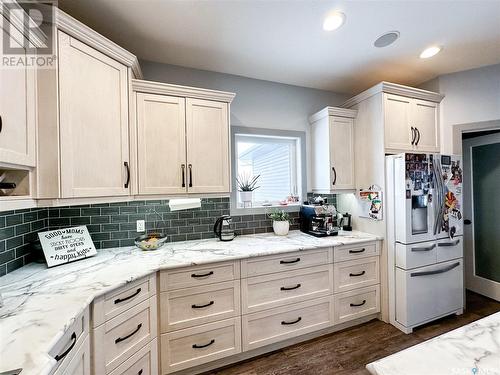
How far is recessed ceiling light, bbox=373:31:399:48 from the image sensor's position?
1.94 meters

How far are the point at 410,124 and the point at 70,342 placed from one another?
10.8 ft

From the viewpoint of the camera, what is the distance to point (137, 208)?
2152mm

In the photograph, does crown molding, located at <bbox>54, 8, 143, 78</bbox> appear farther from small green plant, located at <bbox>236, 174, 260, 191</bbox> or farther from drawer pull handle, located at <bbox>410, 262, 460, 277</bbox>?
drawer pull handle, located at <bbox>410, 262, 460, 277</bbox>

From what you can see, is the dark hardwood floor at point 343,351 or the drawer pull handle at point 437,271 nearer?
the dark hardwood floor at point 343,351

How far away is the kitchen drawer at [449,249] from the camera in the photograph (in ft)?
7.76

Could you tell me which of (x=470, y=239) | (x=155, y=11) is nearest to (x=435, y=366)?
(x=155, y=11)

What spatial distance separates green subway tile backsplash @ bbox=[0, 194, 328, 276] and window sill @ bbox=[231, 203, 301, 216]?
5 cm

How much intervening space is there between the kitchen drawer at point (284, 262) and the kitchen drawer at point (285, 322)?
0.35 metres

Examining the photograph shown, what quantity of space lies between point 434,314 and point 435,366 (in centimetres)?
227

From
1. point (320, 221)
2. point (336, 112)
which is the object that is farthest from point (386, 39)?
point (320, 221)

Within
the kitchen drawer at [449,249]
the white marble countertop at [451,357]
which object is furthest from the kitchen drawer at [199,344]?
the kitchen drawer at [449,249]

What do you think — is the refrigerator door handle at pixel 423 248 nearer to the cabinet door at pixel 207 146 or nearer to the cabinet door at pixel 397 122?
the cabinet door at pixel 397 122

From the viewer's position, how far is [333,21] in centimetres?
176

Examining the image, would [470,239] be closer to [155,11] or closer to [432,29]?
Answer: [432,29]
